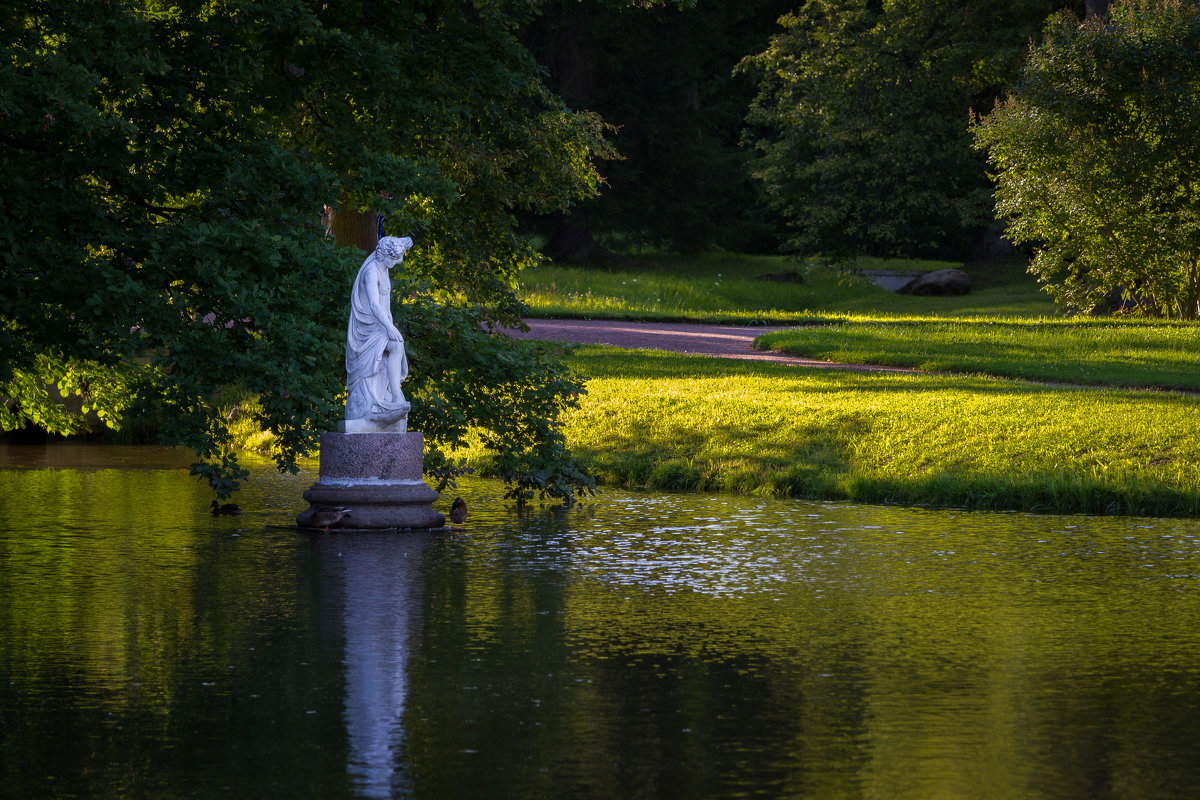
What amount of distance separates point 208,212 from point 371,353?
2.00 m

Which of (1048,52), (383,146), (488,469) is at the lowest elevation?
(488,469)

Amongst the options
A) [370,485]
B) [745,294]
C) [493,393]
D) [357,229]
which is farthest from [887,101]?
[370,485]

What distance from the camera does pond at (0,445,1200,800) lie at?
19.6 feet

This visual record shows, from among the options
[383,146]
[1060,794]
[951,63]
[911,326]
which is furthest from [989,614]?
[951,63]

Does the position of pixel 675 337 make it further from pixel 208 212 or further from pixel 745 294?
pixel 745 294

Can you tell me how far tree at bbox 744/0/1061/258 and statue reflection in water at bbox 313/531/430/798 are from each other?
33348 mm

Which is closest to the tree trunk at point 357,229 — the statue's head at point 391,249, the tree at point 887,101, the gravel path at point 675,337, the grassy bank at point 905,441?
the gravel path at point 675,337

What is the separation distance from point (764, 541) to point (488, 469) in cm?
619

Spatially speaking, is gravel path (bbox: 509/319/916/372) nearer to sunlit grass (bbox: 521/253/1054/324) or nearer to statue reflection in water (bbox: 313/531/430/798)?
sunlit grass (bbox: 521/253/1054/324)

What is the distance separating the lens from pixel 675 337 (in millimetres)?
28266

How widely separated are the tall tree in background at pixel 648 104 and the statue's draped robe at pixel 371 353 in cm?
3550

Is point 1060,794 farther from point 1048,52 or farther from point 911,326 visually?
point 1048,52

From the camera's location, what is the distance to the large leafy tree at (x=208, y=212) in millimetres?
12242

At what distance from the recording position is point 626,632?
28.5 ft
